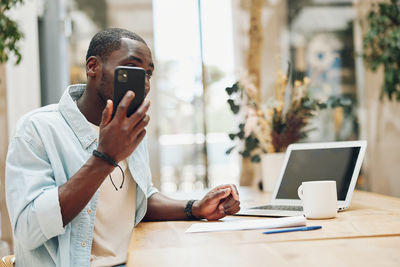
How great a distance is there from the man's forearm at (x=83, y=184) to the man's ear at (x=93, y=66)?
43cm

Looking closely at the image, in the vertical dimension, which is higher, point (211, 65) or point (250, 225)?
point (211, 65)

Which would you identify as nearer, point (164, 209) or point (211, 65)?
point (164, 209)

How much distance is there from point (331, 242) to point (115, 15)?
4136 mm

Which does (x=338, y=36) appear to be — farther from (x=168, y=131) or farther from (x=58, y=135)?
(x=58, y=135)

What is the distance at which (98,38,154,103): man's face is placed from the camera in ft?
4.74

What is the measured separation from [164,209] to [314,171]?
53 centimetres

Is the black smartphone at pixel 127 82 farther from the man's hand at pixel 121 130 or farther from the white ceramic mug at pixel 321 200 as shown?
the white ceramic mug at pixel 321 200

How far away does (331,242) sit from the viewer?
3.14 feet

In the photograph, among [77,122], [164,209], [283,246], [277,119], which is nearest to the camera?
[283,246]

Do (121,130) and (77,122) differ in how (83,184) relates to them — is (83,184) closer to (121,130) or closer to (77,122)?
(121,130)

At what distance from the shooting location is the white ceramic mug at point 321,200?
1272 millimetres

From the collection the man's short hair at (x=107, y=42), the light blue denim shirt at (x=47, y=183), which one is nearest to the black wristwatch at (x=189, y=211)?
the light blue denim shirt at (x=47, y=183)

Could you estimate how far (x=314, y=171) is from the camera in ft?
5.53

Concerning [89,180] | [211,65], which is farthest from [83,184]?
[211,65]
